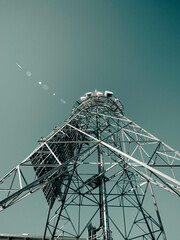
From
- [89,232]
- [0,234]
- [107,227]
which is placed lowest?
[0,234]

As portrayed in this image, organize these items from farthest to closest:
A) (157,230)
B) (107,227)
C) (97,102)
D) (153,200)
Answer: (97,102) → (153,200) → (157,230) → (107,227)

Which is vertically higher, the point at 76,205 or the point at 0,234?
the point at 76,205

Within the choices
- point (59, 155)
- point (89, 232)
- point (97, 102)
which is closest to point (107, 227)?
point (89, 232)

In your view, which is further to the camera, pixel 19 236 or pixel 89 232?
pixel 19 236

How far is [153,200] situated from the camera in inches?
338

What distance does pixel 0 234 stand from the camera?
13914mm

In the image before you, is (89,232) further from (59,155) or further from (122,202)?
(59,155)

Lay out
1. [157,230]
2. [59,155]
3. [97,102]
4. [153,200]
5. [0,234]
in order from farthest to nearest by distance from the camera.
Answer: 1. [97,102]
2. [0,234]
3. [59,155]
4. [153,200]
5. [157,230]

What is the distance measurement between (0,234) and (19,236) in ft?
5.72

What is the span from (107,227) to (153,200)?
12.6 ft

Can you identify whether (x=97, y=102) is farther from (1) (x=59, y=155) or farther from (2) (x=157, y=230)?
(2) (x=157, y=230)

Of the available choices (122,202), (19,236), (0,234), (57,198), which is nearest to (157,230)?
(122,202)

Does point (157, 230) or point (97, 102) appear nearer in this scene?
point (157, 230)

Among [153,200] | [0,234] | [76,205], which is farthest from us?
[0,234]
